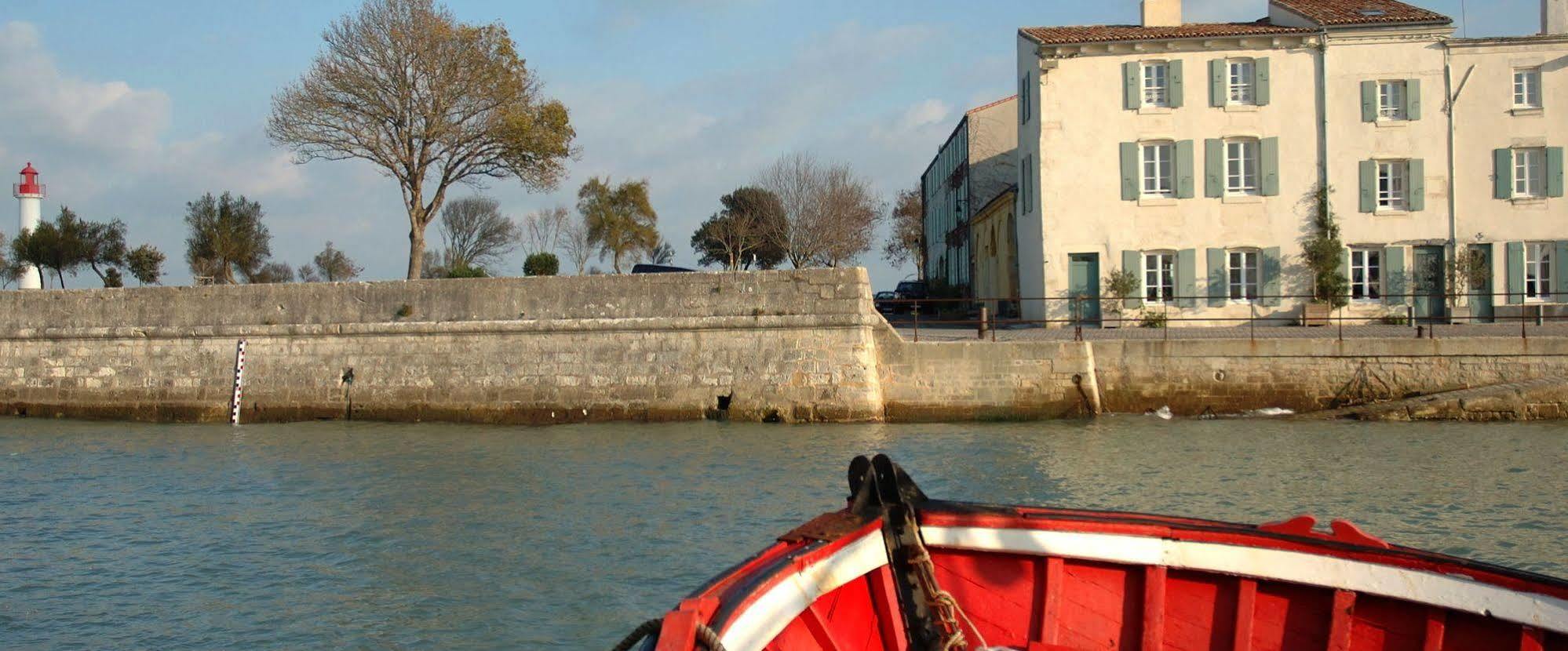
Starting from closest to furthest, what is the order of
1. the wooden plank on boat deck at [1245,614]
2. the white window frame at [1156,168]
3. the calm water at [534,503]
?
1. the wooden plank on boat deck at [1245,614]
2. the calm water at [534,503]
3. the white window frame at [1156,168]

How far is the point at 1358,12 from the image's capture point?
2536cm


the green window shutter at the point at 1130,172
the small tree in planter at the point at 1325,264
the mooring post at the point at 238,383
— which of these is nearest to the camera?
the mooring post at the point at 238,383

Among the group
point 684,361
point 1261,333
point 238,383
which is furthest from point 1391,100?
point 238,383

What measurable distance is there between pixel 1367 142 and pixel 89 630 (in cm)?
2397

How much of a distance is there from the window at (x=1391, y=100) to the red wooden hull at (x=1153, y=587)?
2205cm

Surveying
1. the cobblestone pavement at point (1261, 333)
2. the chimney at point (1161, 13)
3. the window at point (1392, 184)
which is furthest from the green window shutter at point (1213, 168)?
the chimney at point (1161, 13)

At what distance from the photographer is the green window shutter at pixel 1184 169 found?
974 inches

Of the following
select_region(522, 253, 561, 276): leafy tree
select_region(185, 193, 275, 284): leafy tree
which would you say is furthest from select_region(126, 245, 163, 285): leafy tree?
select_region(522, 253, 561, 276): leafy tree

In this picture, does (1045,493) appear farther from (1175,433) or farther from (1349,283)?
(1349,283)

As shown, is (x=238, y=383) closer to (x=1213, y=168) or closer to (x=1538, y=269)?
(x=1213, y=168)

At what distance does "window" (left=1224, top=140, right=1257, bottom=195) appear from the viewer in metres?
24.9

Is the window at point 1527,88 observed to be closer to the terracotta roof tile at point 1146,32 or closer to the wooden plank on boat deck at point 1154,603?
the terracotta roof tile at point 1146,32

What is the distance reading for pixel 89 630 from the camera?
8.59m

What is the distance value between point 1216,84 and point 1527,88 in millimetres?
6192
